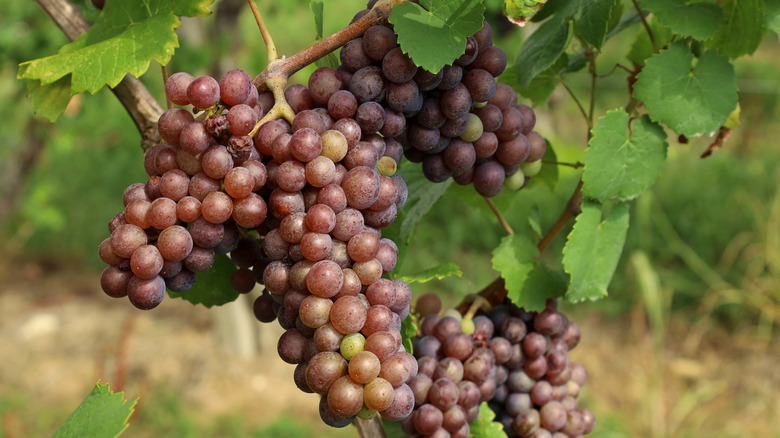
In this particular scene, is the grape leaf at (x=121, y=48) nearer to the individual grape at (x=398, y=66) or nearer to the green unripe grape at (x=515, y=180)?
the individual grape at (x=398, y=66)

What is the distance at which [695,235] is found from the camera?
4.07 m

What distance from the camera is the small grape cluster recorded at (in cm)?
76

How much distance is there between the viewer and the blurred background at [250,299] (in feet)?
9.30

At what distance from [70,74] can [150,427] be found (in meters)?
2.52

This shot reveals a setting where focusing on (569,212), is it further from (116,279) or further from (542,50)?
(116,279)

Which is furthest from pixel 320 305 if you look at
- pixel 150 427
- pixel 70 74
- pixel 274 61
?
pixel 150 427

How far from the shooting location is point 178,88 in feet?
1.90

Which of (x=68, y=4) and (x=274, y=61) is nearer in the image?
(x=274, y=61)

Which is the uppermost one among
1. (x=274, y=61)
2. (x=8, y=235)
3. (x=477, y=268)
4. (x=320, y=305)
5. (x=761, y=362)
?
(x=274, y=61)

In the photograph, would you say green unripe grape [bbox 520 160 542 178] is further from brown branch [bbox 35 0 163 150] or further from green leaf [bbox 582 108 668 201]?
brown branch [bbox 35 0 163 150]

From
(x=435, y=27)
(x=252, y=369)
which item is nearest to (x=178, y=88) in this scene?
(x=435, y=27)

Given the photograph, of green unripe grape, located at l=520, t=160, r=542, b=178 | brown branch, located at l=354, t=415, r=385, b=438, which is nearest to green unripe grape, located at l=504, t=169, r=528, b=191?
green unripe grape, located at l=520, t=160, r=542, b=178

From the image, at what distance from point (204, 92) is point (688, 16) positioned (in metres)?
0.53

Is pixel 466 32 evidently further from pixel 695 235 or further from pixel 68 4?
pixel 695 235
